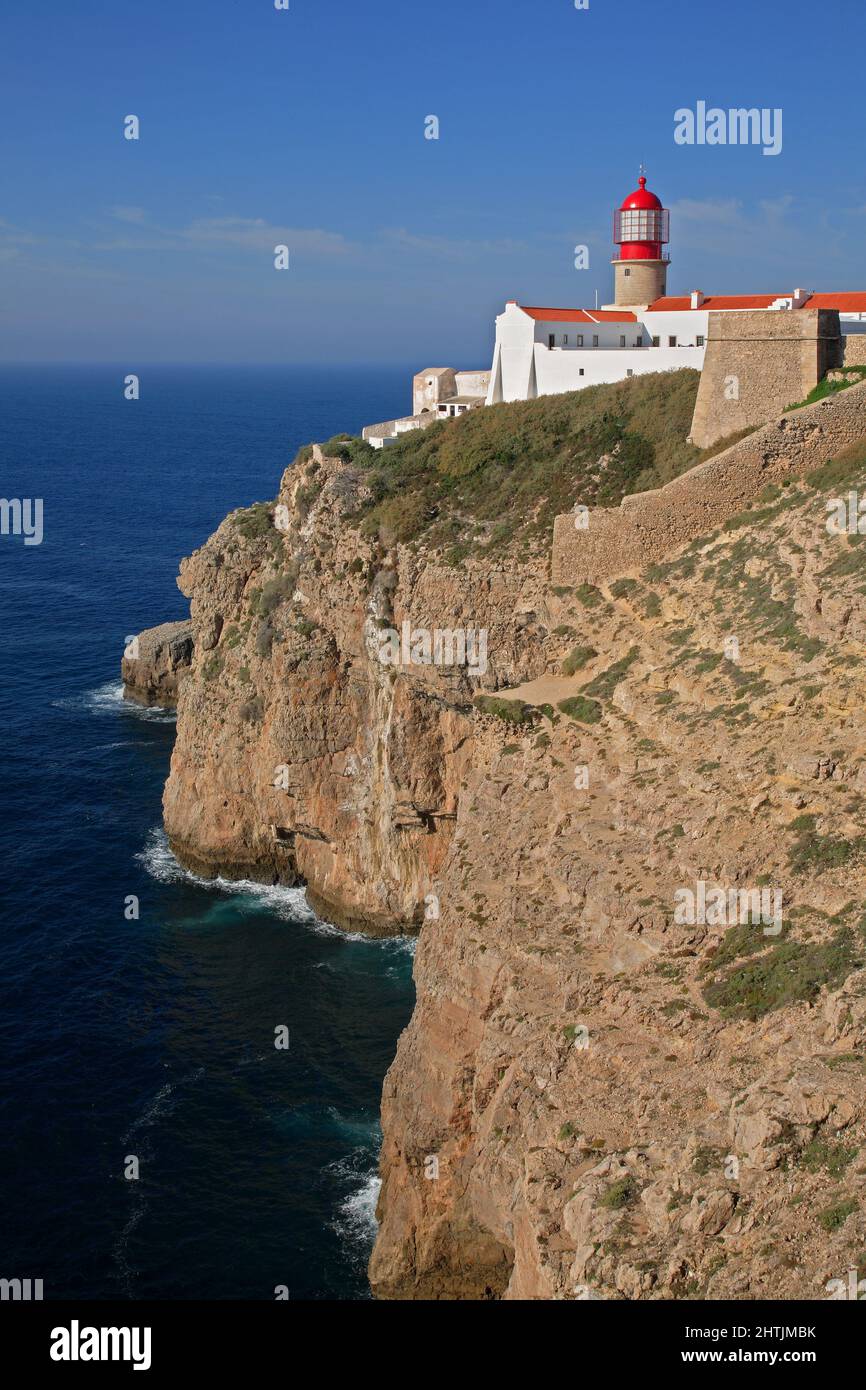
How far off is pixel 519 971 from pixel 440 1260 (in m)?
7.30

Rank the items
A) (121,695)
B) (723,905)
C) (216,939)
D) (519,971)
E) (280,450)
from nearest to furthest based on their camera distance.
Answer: (723,905), (519,971), (216,939), (121,695), (280,450)

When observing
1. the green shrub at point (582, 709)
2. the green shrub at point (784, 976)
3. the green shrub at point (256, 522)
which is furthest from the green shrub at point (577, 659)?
the green shrub at point (256, 522)

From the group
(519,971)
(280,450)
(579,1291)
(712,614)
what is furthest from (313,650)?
(280,450)

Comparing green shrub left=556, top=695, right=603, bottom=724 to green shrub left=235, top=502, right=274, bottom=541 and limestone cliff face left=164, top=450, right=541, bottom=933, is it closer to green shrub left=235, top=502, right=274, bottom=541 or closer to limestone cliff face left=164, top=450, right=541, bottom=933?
limestone cliff face left=164, top=450, right=541, bottom=933

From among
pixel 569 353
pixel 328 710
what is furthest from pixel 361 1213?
pixel 569 353

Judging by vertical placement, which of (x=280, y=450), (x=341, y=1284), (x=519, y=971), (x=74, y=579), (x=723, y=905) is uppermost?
(x=280, y=450)

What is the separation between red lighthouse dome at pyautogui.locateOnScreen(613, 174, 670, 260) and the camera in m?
51.8

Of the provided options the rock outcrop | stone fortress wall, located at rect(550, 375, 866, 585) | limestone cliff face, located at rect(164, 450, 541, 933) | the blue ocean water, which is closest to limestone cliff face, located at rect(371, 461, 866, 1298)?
stone fortress wall, located at rect(550, 375, 866, 585)

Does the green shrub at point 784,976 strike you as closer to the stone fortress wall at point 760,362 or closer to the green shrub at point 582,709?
the green shrub at point 582,709

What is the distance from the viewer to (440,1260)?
92.9 feet

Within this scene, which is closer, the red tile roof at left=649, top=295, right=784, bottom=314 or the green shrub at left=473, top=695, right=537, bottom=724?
the green shrub at left=473, top=695, right=537, bottom=724

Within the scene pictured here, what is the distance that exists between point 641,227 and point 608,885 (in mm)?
35689

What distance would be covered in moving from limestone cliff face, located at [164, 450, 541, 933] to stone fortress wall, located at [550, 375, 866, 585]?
11.3 ft

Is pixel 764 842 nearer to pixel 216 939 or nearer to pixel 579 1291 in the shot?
pixel 579 1291
